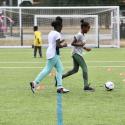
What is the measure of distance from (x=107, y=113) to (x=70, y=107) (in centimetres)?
105

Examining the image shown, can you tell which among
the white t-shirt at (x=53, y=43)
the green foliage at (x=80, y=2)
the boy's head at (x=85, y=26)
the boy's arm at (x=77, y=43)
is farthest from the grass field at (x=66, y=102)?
the green foliage at (x=80, y=2)

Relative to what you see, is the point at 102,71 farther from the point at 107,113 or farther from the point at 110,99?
the point at 107,113

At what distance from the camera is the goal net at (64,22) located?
38.8m

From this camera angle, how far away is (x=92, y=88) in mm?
14648

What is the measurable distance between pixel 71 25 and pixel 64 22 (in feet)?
1.80

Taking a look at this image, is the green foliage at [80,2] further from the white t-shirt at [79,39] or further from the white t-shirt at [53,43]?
the white t-shirt at [53,43]

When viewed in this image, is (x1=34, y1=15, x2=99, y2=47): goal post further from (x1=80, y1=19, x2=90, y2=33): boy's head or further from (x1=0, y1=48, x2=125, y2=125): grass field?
(x1=80, y1=19, x2=90, y2=33): boy's head

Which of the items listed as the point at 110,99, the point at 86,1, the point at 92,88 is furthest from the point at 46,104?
the point at 86,1

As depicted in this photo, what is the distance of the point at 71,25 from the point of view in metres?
39.5

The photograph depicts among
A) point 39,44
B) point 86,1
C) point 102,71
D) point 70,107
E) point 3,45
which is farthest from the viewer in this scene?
point 86,1

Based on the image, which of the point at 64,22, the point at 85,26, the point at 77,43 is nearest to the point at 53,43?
the point at 77,43

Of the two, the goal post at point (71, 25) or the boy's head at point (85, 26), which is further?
the goal post at point (71, 25)

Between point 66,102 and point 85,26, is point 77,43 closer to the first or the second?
point 85,26

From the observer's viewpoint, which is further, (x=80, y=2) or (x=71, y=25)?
(x=80, y=2)
